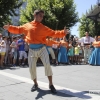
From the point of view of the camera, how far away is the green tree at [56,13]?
25688 millimetres

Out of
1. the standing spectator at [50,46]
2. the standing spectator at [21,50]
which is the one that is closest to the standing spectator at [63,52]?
the standing spectator at [50,46]

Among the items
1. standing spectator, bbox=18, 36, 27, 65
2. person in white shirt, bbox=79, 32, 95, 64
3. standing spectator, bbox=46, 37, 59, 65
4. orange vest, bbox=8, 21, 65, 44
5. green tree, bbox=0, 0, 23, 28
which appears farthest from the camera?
green tree, bbox=0, 0, 23, 28

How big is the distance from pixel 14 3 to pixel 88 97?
16.2m

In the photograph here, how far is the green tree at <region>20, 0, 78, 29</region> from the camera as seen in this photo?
25.7 meters

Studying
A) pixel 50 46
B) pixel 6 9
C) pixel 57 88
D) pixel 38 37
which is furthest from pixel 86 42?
pixel 6 9

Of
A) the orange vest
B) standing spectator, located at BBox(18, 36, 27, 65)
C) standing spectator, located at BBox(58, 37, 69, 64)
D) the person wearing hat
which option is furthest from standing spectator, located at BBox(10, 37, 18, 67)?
the orange vest

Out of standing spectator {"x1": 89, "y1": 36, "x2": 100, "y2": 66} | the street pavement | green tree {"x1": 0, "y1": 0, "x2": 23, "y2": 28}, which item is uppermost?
green tree {"x1": 0, "y1": 0, "x2": 23, "y2": 28}

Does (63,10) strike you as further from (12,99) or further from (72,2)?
(12,99)

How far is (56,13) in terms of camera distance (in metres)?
26.1

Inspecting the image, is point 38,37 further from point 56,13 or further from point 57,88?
point 56,13

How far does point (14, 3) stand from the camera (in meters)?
19.5

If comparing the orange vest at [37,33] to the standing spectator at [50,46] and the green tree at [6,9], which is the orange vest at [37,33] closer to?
the standing spectator at [50,46]

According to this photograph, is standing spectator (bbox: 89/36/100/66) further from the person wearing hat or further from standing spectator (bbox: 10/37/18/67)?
the person wearing hat

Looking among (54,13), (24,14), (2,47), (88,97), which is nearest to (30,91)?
(88,97)
